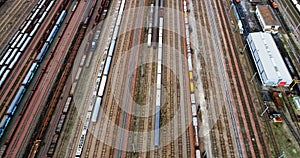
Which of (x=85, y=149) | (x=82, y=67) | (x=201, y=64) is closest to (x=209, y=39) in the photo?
(x=201, y=64)

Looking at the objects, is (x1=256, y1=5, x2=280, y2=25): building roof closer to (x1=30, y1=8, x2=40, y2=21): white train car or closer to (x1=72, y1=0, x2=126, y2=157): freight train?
(x1=72, y1=0, x2=126, y2=157): freight train

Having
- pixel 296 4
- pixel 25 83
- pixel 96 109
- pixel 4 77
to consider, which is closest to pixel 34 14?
pixel 4 77

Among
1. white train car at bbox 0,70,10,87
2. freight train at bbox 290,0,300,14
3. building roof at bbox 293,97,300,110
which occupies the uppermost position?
freight train at bbox 290,0,300,14

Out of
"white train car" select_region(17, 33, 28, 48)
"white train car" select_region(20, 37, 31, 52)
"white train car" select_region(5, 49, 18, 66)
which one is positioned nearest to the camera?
"white train car" select_region(5, 49, 18, 66)

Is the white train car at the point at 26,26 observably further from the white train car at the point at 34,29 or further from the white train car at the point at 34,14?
the white train car at the point at 34,29

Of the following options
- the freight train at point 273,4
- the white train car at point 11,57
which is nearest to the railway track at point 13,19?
the white train car at point 11,57

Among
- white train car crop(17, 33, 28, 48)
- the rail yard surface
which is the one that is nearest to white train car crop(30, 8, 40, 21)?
the rail yard surface

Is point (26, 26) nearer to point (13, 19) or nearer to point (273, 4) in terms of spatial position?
point (13, 19)
